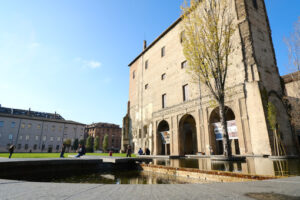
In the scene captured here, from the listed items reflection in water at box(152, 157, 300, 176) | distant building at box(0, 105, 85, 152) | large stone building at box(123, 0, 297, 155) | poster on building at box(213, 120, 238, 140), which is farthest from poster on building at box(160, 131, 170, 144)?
distant building at box(0, 105, 85, 152)

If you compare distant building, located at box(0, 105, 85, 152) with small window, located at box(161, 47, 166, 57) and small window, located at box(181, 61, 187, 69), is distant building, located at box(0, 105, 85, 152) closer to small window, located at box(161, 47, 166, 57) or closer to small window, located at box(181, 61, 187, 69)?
small window, located at box(161, 47, 166, 57)

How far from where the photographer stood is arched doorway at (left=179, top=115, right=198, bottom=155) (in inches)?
888

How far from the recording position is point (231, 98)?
1673cm

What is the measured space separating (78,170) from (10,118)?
51.8m

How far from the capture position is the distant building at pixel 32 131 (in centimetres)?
4800

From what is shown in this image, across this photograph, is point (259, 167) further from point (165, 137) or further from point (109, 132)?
point (109, 132)

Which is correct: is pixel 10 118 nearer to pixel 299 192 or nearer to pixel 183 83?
pixel 183 83

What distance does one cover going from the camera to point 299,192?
2037 mm

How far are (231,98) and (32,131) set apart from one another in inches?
2201

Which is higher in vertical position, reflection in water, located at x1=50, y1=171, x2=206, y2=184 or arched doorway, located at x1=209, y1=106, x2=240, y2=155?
arched doorway, located at x1=209, y1=106, x2=240, y2=155

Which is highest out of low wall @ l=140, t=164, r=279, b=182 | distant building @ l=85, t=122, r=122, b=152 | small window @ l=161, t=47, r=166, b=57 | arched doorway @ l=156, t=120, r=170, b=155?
small window @ l=161, t=47, r=166, b=57

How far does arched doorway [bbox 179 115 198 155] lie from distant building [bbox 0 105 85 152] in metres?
46.8

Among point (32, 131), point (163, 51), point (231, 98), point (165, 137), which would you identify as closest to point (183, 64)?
point (163, 51)

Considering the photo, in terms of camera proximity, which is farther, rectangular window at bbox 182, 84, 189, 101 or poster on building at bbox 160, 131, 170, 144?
poster on building at bbox 160, 131, 170, 144
